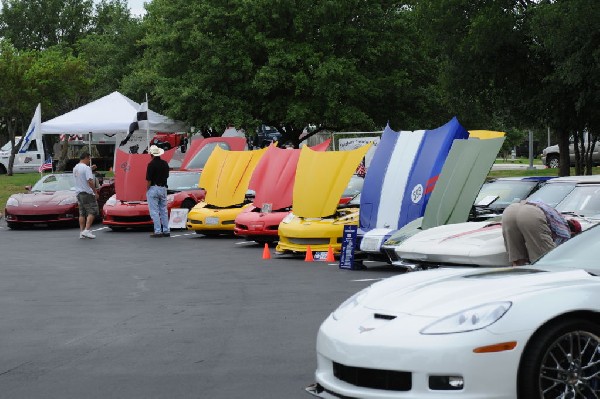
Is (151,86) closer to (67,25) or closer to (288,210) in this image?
(288,210)

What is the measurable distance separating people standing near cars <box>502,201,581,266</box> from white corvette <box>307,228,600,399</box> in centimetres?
282

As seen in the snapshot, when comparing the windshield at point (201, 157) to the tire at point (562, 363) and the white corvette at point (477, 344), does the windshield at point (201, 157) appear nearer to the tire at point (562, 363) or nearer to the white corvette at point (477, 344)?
the white corvette at point (477, 344)

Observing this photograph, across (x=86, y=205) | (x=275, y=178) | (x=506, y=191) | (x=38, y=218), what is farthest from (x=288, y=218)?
(x=38, y=218)

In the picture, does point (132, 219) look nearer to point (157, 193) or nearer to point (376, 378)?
point (157, 193)

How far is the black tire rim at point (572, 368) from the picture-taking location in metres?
5.51

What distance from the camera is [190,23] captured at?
40.7 metres

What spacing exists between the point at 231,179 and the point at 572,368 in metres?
16.1

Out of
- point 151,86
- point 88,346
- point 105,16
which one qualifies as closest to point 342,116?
point 151,86

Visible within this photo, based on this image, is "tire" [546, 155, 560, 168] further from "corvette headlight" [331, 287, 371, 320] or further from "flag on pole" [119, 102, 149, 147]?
"corvette headlight" [331, 287, 371, 320]

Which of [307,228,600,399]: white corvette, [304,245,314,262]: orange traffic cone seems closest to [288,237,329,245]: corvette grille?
[304,245,314,262]: orange traffic cone

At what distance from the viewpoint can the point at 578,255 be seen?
22.0 ft

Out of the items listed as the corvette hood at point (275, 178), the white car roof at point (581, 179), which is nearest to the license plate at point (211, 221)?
the corvette hood at point (275, 178)

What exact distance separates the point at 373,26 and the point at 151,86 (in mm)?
14503

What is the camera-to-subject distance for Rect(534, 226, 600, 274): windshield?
6527 millimetres
